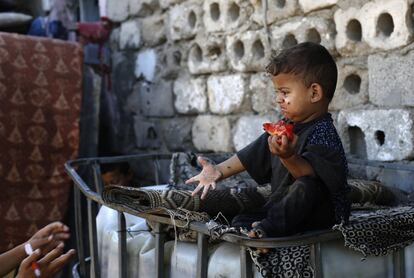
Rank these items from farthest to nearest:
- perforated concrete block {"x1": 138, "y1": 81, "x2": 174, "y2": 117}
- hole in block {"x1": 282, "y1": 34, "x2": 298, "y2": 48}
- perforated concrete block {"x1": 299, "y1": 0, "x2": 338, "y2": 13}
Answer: perforated concrete block {"x1": 138, "y1": 81, "x2": 174, "y2": 117}
hole in block {"x1": 282, "y1": 34, "x2": 298, "y2": 48}
perforated concrete block {"x1": 299, "y1": 0, "x2": 338, "y2": 13}

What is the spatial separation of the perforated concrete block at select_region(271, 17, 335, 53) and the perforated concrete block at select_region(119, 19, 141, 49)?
1.36 meters

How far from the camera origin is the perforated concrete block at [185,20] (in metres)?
3.35

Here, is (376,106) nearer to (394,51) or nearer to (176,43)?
(394,51)

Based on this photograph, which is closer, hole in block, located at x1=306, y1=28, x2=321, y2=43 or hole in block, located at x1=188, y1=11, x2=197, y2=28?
hole in block, located at x1=306, y1=28, x2=321, y2=43

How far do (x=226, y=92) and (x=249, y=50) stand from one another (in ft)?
0.94

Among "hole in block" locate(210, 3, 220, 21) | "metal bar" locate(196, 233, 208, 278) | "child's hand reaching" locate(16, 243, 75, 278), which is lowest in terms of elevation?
"child's hand reaching" locate(16, 243, 75, 278)

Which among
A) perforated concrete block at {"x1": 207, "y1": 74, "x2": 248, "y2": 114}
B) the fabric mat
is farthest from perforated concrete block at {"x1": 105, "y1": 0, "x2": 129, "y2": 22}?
the fabric mat

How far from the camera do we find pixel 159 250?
1687mm

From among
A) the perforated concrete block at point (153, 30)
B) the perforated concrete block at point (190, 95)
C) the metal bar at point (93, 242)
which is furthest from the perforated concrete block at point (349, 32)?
the perforated concrete block at point (153, 30)

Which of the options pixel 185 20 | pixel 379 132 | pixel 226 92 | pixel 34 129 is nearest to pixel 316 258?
pixel 379 132

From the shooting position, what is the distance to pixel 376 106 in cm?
236

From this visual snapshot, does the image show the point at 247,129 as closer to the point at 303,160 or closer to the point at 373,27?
the point at 373,27

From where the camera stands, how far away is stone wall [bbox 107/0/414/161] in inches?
90.1

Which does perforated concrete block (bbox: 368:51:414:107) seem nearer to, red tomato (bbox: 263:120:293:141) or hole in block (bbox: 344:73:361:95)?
hole in block (bbox: 344:73:361:95)
